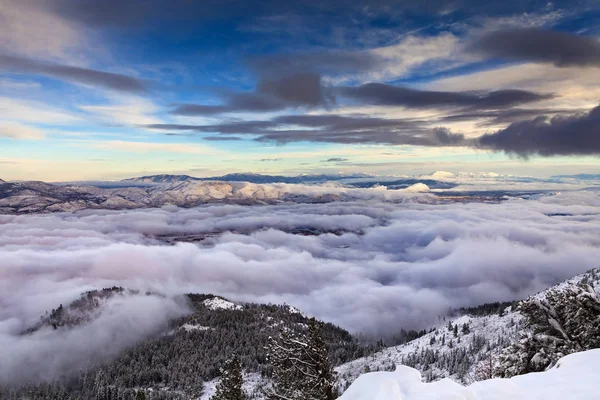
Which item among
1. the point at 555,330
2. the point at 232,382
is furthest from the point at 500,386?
the point at 232,382

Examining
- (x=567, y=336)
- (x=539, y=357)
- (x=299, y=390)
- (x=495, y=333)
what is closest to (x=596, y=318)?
(x=567, y=336)

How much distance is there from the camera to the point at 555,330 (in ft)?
70.6

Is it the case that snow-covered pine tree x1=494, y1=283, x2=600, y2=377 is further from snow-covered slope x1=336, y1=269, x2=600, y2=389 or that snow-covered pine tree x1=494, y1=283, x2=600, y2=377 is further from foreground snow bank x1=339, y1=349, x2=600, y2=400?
snow-covered slope x1=336, y1=269, x2=600, y2=389

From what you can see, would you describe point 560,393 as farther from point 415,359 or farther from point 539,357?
point 415,359

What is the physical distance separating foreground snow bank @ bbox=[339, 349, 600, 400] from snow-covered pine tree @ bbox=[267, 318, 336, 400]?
9593mm

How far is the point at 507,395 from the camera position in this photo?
1062cm

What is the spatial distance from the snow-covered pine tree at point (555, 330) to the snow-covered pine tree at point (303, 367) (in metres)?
11.6

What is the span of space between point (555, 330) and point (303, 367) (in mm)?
17150

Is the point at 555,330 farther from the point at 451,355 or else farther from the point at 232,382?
the point at 451,355

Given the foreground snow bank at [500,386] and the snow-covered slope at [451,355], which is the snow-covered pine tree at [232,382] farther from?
the snow-covered slope at [451,355]

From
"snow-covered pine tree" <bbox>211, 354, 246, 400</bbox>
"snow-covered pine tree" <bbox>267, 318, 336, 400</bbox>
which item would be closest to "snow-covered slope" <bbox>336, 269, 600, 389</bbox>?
"snow-covered pine tree" <bbox>211, 354, 246, 400</bbox>

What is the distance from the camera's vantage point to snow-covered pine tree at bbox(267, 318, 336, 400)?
22.2m

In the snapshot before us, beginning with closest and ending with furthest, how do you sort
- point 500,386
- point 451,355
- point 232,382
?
point 500,386
point 232,382
point 451,355

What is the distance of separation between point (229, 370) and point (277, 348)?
96.8 ft
